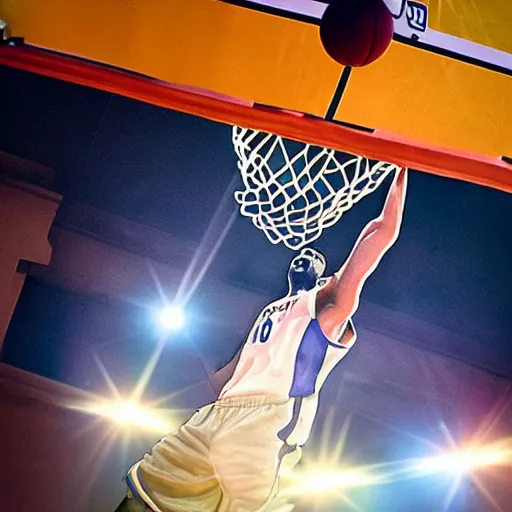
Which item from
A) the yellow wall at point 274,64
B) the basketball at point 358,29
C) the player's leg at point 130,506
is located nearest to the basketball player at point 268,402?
the player's leg at point 130,506

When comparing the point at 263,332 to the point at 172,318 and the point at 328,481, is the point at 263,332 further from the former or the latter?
the point at 328,481

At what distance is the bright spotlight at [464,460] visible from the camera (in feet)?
7.29

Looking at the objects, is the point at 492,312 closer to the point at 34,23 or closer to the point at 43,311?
the point at 43,311

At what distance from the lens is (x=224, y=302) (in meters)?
2.21

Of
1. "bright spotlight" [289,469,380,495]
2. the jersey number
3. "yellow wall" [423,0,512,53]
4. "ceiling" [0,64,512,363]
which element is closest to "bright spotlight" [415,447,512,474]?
"bright spotlight" [289,469,380,495]

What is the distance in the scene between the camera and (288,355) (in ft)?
7.18

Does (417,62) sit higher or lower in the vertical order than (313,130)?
higher

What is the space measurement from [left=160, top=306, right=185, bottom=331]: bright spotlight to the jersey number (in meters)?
0.23

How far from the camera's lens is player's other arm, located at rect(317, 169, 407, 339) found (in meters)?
2.24

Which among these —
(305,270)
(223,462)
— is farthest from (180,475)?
(305,270)

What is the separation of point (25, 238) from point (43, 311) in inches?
8.9

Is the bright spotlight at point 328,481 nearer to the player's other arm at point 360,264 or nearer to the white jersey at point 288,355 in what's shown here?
the white jersey at point 288,355

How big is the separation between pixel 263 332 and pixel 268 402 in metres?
0.22

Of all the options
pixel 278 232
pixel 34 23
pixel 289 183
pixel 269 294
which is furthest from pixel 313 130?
pixel 34 23
